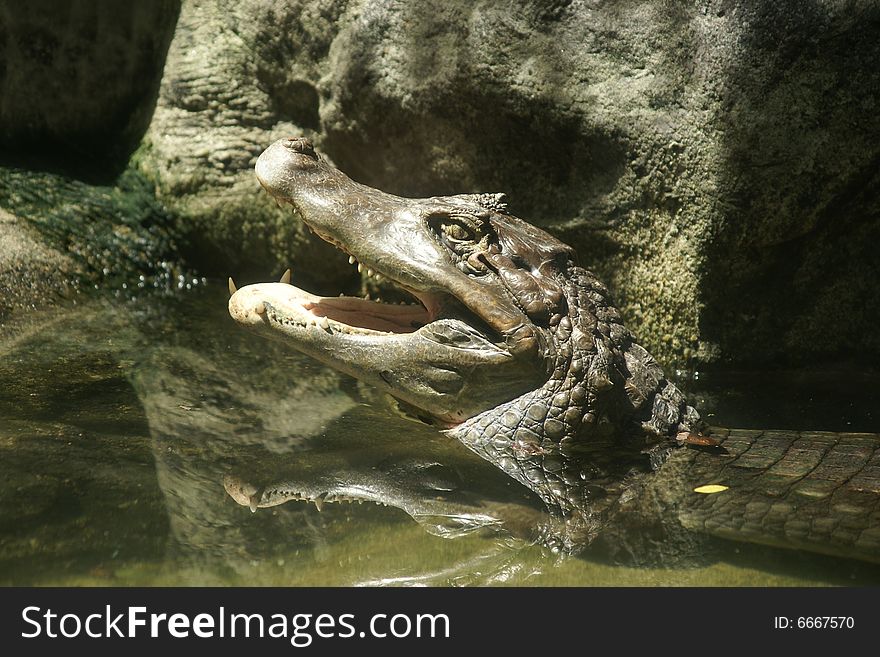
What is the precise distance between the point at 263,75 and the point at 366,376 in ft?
9.48

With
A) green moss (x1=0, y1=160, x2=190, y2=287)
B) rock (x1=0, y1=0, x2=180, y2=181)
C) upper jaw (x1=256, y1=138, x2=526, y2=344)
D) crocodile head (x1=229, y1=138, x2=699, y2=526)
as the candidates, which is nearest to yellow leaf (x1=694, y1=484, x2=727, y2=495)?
crocodile head (x1=229, y1=138, x2=699, y2=526)

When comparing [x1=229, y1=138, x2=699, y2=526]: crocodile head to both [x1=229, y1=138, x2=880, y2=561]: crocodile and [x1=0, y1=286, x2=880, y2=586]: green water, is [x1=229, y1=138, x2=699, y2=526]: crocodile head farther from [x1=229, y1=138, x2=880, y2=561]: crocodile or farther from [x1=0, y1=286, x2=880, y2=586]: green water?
[x1=0, y1=286, x2=880, y2=586]: green water

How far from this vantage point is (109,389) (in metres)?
3.84

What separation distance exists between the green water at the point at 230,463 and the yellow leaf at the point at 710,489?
15.8 inches

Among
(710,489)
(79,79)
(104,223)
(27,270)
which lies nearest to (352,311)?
(710,489)

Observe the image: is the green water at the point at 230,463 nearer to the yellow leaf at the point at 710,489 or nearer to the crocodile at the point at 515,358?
the crocodile at the point at 515,358

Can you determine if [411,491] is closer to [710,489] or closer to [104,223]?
[710,489]

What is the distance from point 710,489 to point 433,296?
1235 mm

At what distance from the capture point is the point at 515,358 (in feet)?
11.0

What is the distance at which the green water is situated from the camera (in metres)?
2.42

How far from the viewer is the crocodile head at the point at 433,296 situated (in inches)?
134

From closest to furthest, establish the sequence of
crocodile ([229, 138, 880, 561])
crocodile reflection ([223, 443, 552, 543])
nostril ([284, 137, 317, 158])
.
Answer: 1. crocodile reflection ([223, 443, 552, 543])
2. crocodile ([229, 138, 880, 561])
3. nostril ([284, 137, 317, 158])

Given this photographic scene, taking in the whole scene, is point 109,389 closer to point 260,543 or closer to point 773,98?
point 260,543
